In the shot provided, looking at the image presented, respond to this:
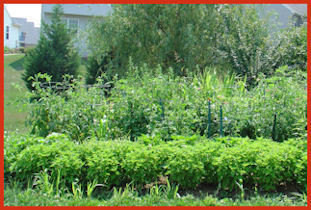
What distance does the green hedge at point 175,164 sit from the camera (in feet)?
12.0

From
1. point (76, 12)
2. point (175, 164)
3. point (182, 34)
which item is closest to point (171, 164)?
point (175, 164)

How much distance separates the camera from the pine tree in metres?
11.8

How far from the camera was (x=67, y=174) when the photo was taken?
3781 millimetres

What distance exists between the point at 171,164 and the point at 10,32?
1458 inches

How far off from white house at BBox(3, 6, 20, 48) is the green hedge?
3292cm

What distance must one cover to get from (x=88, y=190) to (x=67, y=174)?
1.21 feet

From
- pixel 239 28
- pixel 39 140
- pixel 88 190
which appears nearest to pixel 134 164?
pixel 88 190

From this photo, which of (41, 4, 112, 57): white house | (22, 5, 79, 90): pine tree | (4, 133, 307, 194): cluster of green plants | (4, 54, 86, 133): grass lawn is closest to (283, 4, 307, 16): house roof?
(41, 4, 112, 57): white house

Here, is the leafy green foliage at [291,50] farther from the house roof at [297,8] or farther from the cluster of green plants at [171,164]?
the house roof at [297,8]

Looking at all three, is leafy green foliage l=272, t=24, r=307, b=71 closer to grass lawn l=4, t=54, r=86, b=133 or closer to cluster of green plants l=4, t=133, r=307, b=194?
cluster of green plants l=4, t=133, r=307, b=194

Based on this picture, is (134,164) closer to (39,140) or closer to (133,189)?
(133,189)

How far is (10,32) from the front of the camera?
35.8 meters

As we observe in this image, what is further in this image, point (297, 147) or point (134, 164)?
point (297, 147)

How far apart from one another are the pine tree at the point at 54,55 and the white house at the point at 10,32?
23.5 metres
